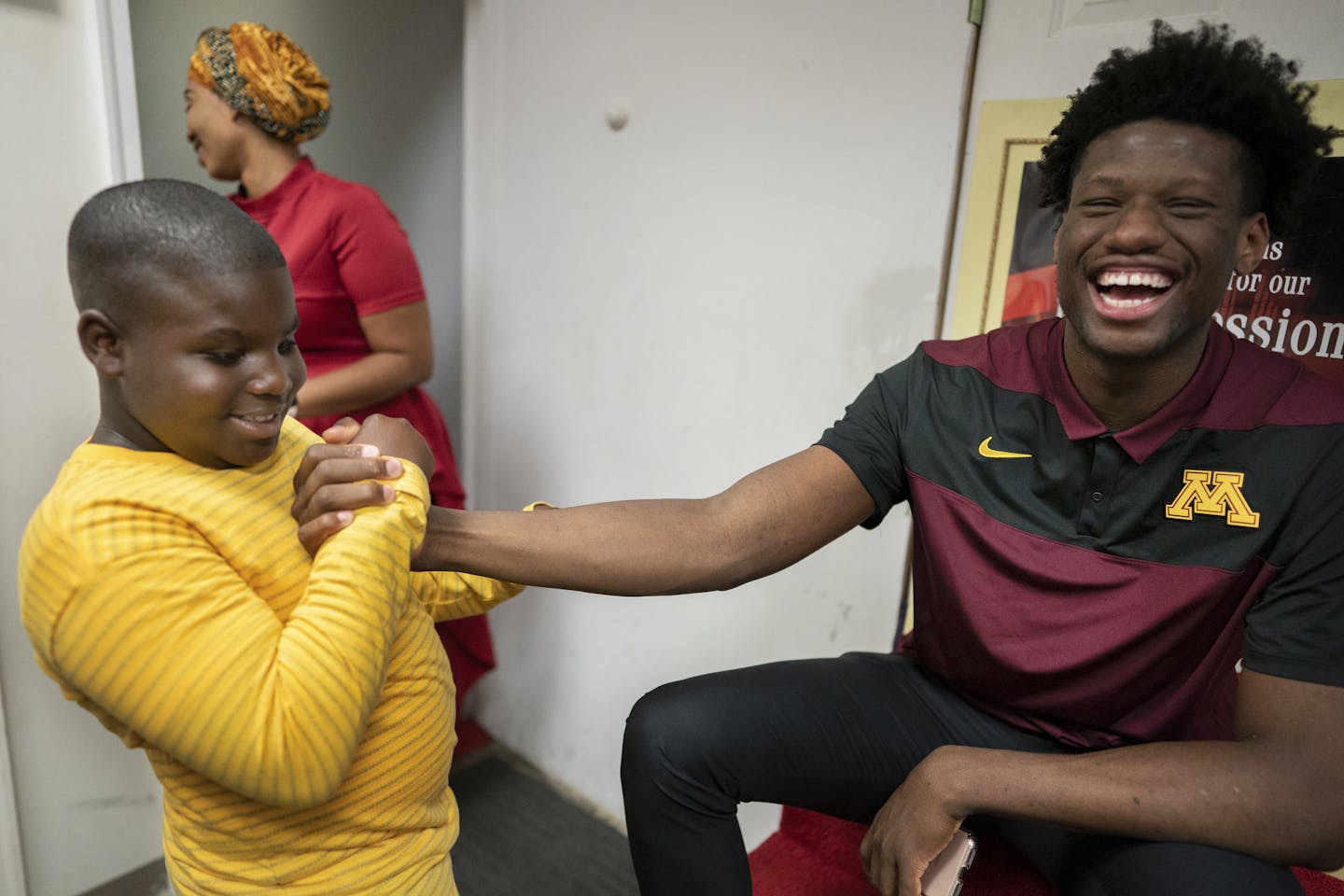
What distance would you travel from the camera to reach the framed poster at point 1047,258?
43.9 inches

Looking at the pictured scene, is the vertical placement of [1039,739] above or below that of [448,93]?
below

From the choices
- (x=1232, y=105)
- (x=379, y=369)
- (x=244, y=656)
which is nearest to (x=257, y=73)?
(x=379, y=369)

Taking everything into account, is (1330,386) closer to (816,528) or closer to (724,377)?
(816,528)

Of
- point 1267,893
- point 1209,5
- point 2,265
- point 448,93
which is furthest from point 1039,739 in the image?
point 448,93

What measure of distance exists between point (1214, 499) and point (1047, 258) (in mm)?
525

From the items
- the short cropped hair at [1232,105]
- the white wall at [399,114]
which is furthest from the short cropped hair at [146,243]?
the white wall at [399,114]

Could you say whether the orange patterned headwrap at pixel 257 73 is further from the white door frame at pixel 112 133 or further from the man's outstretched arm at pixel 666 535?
the man's outstretched arm at pixel 666 535

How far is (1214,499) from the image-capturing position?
3.07 ft

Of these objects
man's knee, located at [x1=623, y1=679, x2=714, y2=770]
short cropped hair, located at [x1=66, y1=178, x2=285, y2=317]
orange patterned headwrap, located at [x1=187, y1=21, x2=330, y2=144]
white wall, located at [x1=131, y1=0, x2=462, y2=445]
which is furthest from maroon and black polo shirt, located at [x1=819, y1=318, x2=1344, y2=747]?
white wall, located at [x1=131, y1=0, x2=462, y2=445]

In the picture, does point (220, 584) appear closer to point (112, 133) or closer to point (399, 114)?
point (112, 133)

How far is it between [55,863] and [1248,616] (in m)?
2.06

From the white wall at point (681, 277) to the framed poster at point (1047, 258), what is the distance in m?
0.07

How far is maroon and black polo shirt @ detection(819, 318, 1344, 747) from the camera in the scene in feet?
2.92

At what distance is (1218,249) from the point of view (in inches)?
37.2
